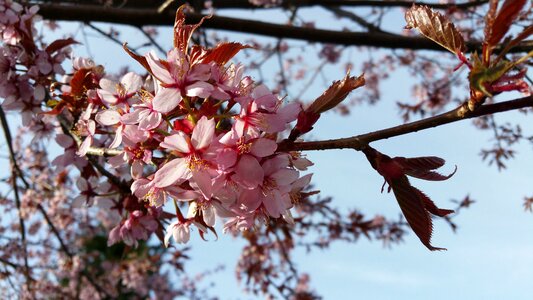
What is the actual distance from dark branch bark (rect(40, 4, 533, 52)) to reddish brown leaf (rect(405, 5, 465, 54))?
95.1 inches

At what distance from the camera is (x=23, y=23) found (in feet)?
6.56

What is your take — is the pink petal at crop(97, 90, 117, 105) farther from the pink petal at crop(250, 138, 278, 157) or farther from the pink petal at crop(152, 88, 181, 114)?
the pink petal at crop(250, 138, 278, 157)

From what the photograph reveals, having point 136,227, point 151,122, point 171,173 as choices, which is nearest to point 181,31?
point 151,122

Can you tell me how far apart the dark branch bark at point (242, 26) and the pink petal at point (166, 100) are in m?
2.25

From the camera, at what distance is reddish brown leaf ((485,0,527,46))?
0.80 m

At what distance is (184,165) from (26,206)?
3704 mm

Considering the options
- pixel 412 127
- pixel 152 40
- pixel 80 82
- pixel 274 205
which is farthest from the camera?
pixel 152 40

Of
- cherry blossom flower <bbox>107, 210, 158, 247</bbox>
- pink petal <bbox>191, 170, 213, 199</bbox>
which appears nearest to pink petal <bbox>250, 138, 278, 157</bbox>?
pink petal <bbox>191, 170, 213, 199</bbox>

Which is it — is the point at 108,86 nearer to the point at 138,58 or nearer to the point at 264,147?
the point at 138,58

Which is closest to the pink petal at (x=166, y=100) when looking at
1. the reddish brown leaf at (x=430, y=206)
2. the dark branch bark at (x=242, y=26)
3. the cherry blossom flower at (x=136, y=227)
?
the reddish brown leaf at (x=430, y=206)

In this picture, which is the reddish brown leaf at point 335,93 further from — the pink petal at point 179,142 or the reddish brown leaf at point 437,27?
the pink petal at point 179,142

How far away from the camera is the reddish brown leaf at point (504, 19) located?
31.3 inches

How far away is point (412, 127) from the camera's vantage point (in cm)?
95

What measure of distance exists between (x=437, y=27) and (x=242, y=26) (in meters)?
2.75
